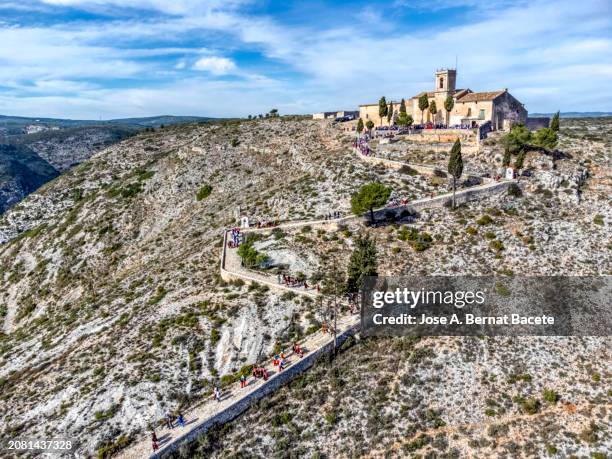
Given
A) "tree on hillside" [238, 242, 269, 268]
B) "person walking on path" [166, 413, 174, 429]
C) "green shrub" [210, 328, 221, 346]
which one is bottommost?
"person walking on path" [166, 413, 174, 429]

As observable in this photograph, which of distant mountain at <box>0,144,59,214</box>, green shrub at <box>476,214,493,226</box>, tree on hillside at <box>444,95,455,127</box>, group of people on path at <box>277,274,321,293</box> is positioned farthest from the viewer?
distant mountain at <box>0,144,59,214</box>

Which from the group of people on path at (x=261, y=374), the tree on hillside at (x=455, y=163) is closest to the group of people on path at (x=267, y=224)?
the tree on hillside at (x=455, y=163)

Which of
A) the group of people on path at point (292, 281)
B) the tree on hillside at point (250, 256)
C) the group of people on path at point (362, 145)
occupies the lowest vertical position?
the group of people on path at point (292, 281)

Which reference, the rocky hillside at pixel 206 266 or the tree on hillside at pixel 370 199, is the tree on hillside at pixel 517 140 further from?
the tree on hillside at pixel 370 199

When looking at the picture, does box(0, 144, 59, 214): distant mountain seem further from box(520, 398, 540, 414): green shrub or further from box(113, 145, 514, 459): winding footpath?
box(520, 398, 540, 414): green shrub

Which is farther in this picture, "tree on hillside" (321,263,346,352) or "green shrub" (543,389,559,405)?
"tree on hillside" (321,263,346,352)

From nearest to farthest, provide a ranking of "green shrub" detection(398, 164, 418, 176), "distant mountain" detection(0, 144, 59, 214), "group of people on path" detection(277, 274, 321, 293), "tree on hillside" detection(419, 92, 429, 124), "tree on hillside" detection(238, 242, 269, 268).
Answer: "group of people on path" detection(277, 274, 321, 293) → "tree on hillside" detection(238, 242, 269, 268) → "green shrub" detection(398, 164, 418, 176) → "tree on hillside" detection(419, 92, 429, 124) → "distant mountain" detection(0, 144, 59, 214)

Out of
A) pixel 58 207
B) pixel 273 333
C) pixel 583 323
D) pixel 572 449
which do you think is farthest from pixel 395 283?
pixel 58 207

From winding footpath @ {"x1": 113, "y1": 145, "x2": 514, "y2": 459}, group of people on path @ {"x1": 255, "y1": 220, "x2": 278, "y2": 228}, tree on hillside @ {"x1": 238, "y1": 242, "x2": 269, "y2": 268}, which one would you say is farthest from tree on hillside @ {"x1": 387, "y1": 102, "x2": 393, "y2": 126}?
winding footpath @ {"x1": 113, "y1": 145, "x2": 514, "y2": 459}
